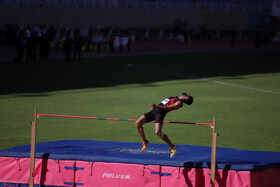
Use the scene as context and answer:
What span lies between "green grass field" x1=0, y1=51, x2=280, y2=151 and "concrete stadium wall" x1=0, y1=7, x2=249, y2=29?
51.3 ft

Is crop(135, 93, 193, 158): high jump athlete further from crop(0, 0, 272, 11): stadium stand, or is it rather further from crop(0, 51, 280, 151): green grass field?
crop(0, 0, 272, 11): stadium stand

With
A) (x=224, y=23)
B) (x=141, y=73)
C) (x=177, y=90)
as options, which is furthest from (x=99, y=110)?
(x=224, y=23)

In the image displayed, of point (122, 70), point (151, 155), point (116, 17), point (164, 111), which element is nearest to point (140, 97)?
point (122, 70)

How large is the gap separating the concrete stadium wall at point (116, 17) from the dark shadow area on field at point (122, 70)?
14.8 metres

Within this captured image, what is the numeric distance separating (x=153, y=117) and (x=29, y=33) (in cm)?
2845

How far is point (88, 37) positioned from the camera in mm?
51969

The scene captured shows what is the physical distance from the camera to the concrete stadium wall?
182 ft

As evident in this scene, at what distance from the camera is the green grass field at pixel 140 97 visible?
56.5 ft

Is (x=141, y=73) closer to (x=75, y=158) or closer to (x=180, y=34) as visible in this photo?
(x=75, y=158)

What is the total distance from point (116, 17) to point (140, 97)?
3962 centimetres

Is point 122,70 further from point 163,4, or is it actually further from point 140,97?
point 163,4

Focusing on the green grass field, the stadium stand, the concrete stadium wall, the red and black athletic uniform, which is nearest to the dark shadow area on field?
the green grass field

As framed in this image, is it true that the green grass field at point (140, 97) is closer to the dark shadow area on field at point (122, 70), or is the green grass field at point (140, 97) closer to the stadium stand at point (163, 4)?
the dark shadow area on field at point (122, 70)

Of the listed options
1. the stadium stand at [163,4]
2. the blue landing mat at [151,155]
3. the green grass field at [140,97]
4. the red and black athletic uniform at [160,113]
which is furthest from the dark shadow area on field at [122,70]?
the stadium stand at [163,4]
